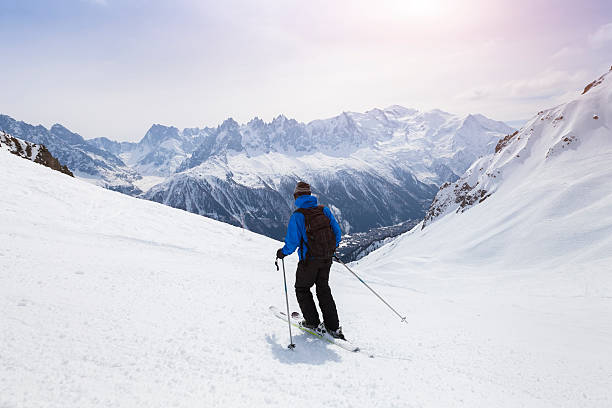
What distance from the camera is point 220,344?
5.08m

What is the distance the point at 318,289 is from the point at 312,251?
2.79 feet

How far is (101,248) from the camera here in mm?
9867

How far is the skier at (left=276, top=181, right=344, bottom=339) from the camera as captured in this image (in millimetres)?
5918

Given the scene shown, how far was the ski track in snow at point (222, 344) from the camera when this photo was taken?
379 centimetres

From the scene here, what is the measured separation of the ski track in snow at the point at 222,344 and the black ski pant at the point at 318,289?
46 centimetres

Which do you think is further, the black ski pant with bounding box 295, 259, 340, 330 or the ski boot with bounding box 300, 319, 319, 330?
the ski boot with bounding box 300, 319, 319, 330

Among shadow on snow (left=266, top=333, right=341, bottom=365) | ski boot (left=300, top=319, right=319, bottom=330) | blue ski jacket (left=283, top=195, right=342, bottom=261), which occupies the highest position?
blue ski jacket (left=283, top=195, right=342, bottom=261)

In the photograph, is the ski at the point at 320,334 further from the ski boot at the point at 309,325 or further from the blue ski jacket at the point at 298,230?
the blue ski jacket at the point at 298,230

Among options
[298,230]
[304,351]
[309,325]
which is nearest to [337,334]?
[309,325]

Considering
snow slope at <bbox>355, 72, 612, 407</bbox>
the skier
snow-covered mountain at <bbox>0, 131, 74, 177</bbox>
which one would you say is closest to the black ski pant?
the skier

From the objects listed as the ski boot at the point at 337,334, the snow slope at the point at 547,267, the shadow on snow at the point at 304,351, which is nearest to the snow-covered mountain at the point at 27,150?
the shadow on snow at the point at 304,351

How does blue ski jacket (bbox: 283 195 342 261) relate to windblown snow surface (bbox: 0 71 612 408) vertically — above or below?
above

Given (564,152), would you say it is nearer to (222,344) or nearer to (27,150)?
(222,344)

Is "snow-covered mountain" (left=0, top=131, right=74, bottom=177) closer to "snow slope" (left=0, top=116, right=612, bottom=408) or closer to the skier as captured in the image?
"snow slope" (left=0, top=116, right=612, bottom=408)
